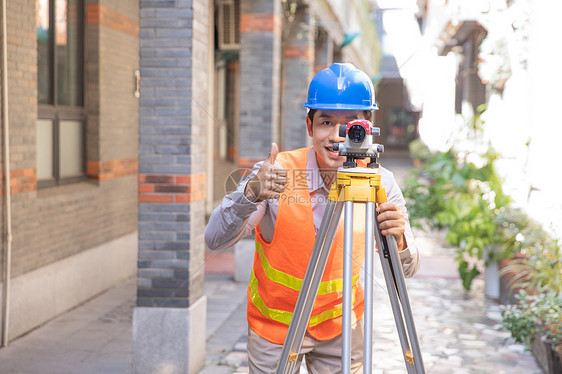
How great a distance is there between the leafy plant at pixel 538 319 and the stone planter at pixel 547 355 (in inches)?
A: 2.2

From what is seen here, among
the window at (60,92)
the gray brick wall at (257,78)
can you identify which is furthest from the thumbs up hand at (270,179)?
the gray brick wall at (257,78)

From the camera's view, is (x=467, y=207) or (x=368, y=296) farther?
(x=467, y=207)

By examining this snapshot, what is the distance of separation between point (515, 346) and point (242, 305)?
8.95 ft

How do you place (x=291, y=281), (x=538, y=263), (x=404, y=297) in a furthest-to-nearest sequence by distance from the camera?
(x=538, y=263) < (x=291, y=281) < (x=404, y=297)

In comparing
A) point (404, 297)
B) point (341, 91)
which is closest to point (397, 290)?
point (404, 297)

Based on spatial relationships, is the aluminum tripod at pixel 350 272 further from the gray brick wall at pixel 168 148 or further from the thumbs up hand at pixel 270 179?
Result: the gray brick wall at pixel 168 148

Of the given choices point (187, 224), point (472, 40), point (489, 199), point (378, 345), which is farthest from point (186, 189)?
point (472, 40)

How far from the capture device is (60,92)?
7.13 meters

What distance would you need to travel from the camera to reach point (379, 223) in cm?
225

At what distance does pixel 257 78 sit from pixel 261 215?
5793 millimetres

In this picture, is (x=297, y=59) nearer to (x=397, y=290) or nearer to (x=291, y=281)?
(x=291, y=281)

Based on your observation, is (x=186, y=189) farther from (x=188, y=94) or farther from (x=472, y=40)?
(x=472, y=40)

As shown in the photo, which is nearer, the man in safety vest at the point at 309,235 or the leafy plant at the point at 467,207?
the man in safety vest at the point at 309,235

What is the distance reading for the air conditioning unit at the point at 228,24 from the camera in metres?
11.2
